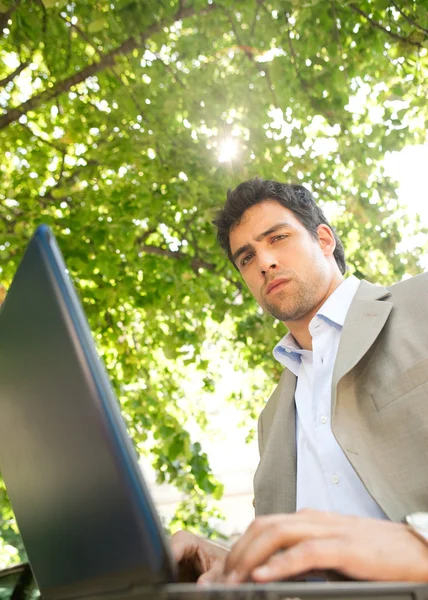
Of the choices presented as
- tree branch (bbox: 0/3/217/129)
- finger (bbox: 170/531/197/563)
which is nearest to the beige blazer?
finger (bbox: 170/531/197/563)

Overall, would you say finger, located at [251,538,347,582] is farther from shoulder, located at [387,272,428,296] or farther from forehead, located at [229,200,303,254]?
forehead, located at [229,200,303,254]

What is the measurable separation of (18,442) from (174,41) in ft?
13.4

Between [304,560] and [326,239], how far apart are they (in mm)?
1947

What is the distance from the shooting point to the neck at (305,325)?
214 centimetres

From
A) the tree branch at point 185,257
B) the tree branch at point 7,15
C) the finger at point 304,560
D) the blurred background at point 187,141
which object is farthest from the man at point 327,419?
the tree branch at point 185,257

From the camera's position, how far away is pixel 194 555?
117 centimetres

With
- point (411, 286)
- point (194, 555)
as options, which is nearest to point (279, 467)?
point (194, 555)

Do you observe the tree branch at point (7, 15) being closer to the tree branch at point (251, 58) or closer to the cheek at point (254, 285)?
the tree branch at point (251, 58)

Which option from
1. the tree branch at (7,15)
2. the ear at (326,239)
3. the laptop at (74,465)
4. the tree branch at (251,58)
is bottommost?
the laptop at (74,465)

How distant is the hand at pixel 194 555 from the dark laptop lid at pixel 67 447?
366 mm

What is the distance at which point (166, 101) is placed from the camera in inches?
139

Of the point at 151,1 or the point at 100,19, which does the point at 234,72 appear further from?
the point at 100,19

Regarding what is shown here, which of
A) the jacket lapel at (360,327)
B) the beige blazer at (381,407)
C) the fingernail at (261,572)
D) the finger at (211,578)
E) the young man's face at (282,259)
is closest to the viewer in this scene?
the fingernail at (261,572)

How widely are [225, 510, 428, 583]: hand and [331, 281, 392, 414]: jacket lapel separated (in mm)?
621
